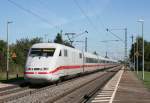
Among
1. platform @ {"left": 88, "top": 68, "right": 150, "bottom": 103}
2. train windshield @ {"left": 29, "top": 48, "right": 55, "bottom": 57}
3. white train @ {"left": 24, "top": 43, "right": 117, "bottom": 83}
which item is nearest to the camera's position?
platform @ {"left": 88, "top": 68, "right": 150, "bottom": 103}

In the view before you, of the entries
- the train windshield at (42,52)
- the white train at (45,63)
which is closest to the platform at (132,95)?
the white train at (45,63)

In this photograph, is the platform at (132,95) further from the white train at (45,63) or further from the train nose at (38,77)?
the train nose at (38,77)

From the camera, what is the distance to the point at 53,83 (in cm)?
3256

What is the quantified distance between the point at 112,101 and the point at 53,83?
1240cm

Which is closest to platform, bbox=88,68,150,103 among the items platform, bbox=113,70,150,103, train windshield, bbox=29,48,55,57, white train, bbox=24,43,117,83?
platform, bbox=113,70,150,103

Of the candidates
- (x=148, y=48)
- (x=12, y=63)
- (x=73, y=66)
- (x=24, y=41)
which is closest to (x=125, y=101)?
(x=73, y=66)

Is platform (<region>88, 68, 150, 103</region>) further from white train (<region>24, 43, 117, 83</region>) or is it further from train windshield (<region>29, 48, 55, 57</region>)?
train windshield (<region>29, 48, 55, 57</region>)

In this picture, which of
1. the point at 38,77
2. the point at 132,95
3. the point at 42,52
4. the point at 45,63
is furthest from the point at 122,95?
the point at 42,52

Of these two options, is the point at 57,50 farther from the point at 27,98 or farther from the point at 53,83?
the point at 27,98

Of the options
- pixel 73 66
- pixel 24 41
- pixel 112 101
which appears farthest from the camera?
pixel 24 41

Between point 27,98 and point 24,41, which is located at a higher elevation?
point 24,41

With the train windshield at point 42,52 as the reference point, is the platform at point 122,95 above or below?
below

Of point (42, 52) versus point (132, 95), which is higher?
point (42, 52)

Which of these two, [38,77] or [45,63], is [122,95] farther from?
[45,63]
